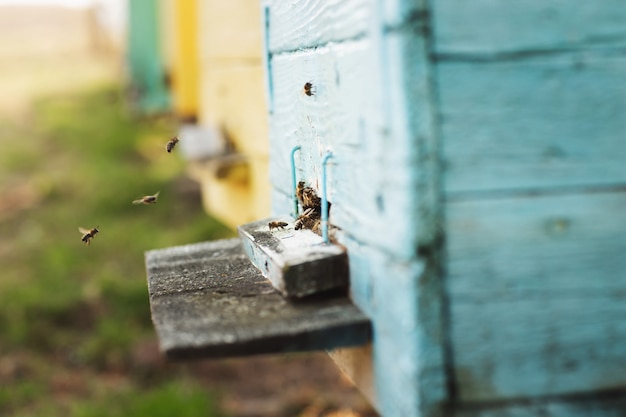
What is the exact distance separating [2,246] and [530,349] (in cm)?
698

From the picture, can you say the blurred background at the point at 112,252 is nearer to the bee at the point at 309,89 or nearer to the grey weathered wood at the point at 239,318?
the bee at the point at 309,89

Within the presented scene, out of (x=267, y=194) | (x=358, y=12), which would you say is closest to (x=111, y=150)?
(x=267, y=194)

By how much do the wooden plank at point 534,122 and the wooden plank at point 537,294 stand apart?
0.04 meters

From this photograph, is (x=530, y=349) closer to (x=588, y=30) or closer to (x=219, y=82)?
(x=588, y=30)

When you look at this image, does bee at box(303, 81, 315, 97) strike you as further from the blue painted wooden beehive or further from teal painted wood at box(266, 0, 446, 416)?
the blue painted wooden beehive

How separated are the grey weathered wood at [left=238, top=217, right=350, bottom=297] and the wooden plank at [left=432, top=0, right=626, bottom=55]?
461mm

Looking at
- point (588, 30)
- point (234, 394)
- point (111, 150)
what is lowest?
point (234, 394)

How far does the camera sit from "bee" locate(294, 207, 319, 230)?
168cm

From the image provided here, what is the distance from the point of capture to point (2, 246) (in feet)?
24.2

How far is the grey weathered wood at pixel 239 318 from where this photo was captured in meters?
1.21

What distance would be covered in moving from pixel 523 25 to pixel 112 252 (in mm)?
6312

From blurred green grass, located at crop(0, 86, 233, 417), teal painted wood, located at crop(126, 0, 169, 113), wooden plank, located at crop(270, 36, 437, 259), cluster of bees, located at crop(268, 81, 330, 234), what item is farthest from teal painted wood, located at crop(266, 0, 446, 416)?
teal painted wood, located at crop(126, 0, 169, 113)

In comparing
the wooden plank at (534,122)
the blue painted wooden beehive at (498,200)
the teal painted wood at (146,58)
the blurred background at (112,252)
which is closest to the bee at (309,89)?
the blue painted wooden beehive at (498,200)

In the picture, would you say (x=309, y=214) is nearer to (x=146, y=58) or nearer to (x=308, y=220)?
(x=308, y=220)
